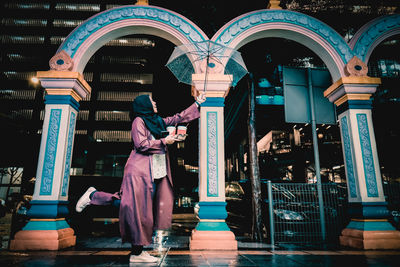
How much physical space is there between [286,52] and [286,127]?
23.8ft

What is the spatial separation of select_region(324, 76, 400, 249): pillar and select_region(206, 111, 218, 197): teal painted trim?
2.75 metres

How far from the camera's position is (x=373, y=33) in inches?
210

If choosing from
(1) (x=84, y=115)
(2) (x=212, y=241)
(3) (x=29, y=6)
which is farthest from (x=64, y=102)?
(3) (x=29, y=6)

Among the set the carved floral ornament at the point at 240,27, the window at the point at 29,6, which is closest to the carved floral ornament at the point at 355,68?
the carved floral ornament at the point at 240,27

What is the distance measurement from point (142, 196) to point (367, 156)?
14.8ft

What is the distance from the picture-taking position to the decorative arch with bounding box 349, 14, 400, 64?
17.4 ft

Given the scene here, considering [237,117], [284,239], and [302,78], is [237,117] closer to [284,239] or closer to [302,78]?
[302,78]

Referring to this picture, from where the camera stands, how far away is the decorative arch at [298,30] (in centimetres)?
525

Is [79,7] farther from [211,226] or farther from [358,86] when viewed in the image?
[211,226]

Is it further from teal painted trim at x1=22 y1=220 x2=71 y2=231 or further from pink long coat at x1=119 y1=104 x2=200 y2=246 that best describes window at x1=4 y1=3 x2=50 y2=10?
pink long coat at x1=119 y1=104 x2=200 y2=246

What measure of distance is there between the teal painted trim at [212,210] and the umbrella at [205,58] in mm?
2317

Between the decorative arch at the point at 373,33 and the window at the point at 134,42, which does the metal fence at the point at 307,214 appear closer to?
the decorative arch at the point at 373,33

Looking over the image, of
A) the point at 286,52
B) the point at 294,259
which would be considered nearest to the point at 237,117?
the point at 286,52

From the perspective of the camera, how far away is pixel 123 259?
3.23 meters
